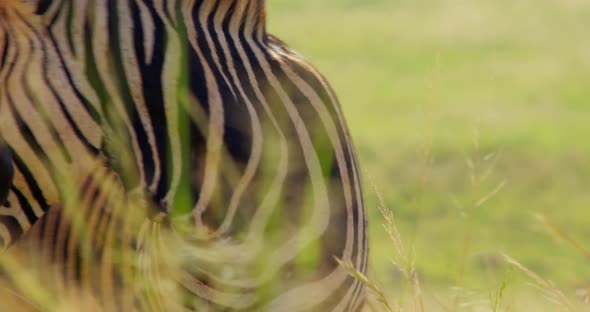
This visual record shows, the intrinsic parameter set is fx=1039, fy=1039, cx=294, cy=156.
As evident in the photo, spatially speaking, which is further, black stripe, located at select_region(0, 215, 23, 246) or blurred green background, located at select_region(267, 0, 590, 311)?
blurred green background, located at select_region(267, 0, 590, 311)

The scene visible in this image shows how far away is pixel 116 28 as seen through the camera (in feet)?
4.66

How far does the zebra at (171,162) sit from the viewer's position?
1.38 metres

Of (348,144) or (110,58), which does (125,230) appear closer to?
(110,58)

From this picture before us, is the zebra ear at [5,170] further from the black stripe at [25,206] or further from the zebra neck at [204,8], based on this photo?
the zebra neck at [204,8]

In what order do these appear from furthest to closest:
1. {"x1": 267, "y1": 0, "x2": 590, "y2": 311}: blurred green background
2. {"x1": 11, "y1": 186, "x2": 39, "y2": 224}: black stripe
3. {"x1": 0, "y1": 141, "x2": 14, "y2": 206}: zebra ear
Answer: {"x1": 267, "y1": 0, "x2": 590, "y2": 311}: blurred green background, {"x1": 11, "y1": 186, "x2": 39, "y2": 224}: black stripe, {"x1": 0, "y1": 141, "x2": 14, "y2": 206}: zebra ear

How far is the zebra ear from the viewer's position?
1.31 m

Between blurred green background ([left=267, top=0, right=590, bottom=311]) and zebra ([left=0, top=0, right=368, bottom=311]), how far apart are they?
19.3 inches

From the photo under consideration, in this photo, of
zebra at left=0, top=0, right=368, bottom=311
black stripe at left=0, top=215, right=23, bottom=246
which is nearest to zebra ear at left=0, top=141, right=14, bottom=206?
zebra at left=0, top=0, right=368, bottom=311

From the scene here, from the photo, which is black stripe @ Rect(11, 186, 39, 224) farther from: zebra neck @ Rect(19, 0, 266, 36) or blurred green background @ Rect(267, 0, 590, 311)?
blurred green background @ Rect(267, 0, 590, 311)

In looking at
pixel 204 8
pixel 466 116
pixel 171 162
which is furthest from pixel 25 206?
pixel 466 116

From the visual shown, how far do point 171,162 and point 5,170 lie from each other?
221 mm

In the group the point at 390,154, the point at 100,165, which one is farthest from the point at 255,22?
the point at 390,154

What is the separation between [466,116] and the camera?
8.92m

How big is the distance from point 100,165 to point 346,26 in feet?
38.4
